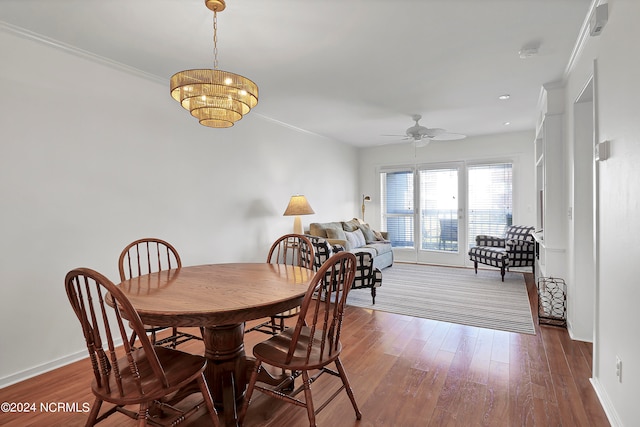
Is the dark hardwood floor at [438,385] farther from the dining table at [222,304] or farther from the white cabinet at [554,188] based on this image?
the white cabinet at [554,188]

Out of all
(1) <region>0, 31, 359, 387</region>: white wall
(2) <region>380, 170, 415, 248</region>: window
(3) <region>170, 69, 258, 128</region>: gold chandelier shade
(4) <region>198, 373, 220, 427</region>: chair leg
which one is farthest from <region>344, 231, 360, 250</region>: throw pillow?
(4) <region>198, 373, 220, 427</region>: chair leg

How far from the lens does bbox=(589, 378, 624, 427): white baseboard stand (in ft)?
5.79

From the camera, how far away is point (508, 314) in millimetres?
3656

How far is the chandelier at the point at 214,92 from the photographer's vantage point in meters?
1.92

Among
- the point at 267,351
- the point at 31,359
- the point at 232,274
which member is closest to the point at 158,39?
the point at 232,274

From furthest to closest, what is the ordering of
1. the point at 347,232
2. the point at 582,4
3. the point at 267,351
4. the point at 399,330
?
1. the point at 347,232
2. the point at 399,330
3. the point at 582,4
4. the point at 267,351

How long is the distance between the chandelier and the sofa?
125 inches

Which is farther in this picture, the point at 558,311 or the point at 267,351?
Answer: the point at 558,311

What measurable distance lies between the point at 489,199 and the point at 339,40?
489 cm

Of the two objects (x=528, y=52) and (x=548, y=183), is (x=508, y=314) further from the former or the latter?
(x=528, y=52)

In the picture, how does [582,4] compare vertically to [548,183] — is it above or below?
above

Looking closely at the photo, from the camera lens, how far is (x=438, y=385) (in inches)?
88.0

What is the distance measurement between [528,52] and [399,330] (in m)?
2.69

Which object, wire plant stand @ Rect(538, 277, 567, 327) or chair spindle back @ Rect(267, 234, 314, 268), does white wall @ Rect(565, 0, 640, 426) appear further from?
chair spindle back @ Rect(267, 234, 314, 268)
